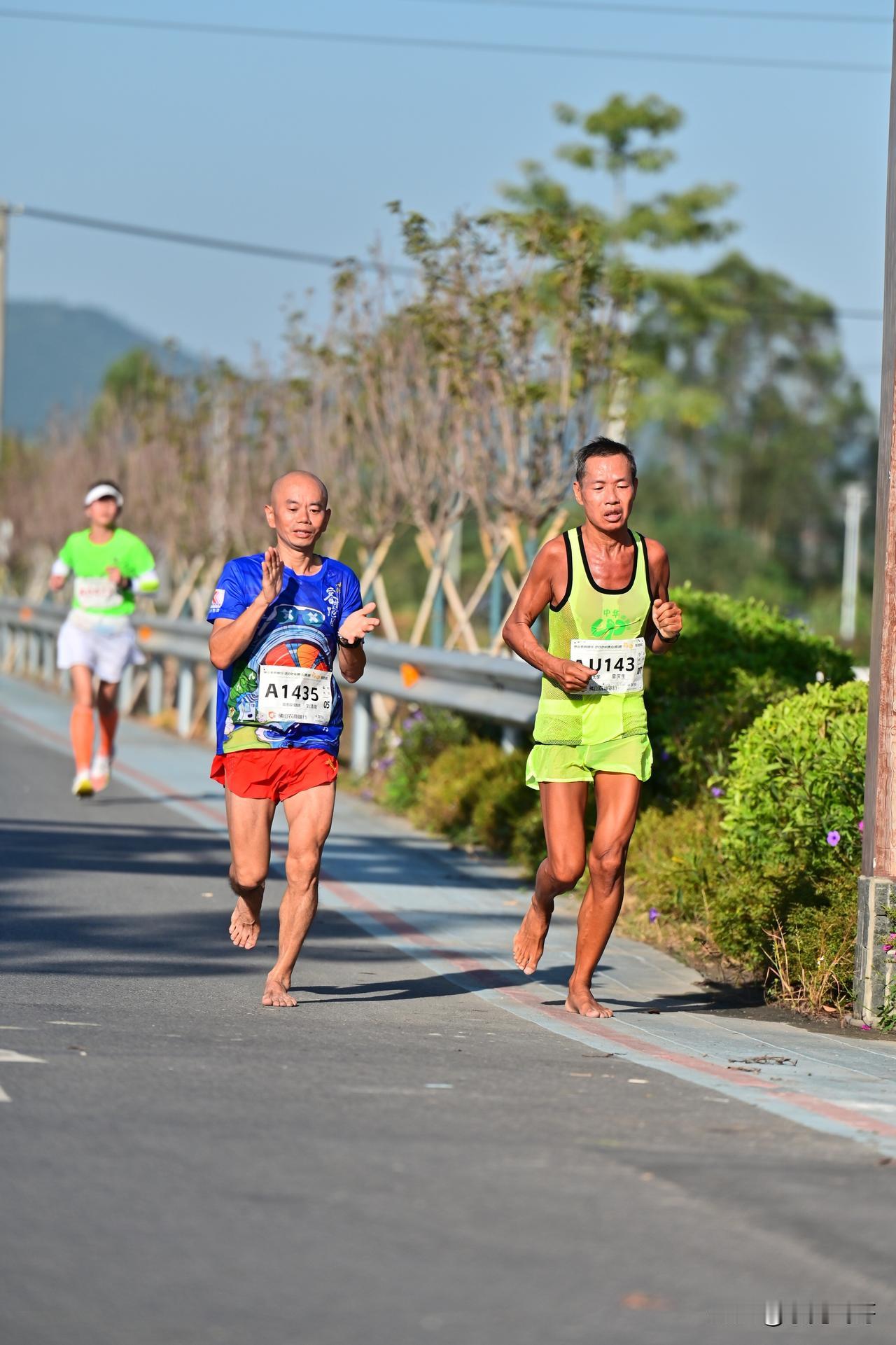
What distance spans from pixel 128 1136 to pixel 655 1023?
2.79 m

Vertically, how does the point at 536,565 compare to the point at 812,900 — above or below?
above

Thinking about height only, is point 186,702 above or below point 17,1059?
above

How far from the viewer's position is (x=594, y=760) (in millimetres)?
7570

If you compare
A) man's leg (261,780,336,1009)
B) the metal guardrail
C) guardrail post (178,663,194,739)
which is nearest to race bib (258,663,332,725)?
man's leg (261,780,336,1009)

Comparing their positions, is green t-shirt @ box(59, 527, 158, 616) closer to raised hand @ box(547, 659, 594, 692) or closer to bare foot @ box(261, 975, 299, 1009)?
bare foot @ box(261, 975, 299, 1009)

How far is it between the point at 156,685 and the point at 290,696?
582 inches

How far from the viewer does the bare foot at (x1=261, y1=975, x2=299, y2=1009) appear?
7512mm

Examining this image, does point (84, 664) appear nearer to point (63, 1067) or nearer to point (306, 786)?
point (306, 786)

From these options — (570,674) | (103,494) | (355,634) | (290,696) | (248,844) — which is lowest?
(248,844)

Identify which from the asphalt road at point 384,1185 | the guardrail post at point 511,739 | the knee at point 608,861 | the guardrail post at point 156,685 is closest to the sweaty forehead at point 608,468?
the knee at point 608,861

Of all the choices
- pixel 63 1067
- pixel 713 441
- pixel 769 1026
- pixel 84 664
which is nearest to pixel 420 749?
pixel 84 664

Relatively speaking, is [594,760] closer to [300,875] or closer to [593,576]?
[593,576]

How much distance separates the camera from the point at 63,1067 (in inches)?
238

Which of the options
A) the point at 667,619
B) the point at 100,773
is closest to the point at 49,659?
the point at 100,773
